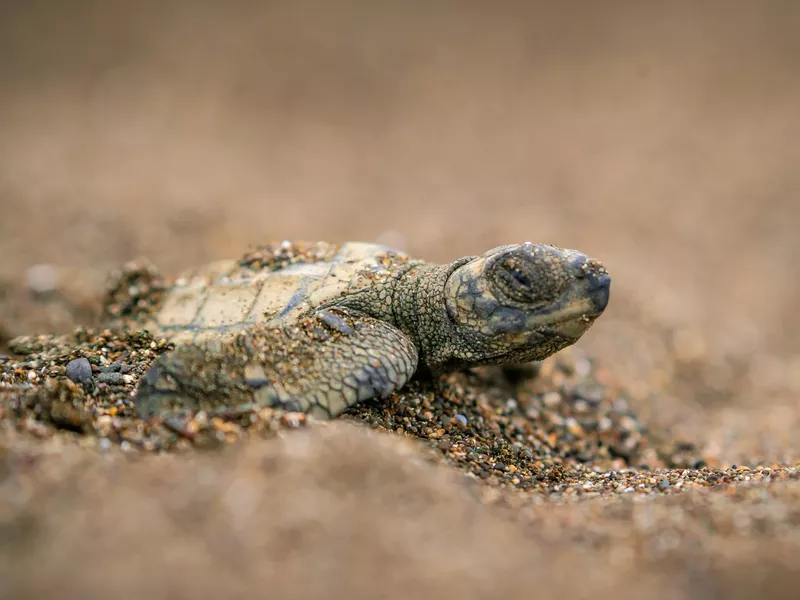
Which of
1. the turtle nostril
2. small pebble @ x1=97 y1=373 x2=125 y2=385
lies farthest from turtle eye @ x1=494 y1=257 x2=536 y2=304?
small pebble @ x1=97 y1=373 x2=125 y2=385

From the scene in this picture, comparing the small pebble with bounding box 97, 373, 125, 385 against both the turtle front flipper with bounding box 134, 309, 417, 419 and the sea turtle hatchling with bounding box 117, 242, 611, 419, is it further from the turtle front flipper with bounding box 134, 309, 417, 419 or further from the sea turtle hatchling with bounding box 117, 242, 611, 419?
the turtle front flipper with bounding box 134, 309, 417, 419

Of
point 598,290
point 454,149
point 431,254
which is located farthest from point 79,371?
point 454,149

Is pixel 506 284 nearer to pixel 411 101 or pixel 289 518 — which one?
pixel 289 518

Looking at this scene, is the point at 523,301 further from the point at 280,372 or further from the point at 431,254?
the point at 431,254

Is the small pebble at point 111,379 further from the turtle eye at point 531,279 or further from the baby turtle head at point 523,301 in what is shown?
the turtle eye at point 531,279

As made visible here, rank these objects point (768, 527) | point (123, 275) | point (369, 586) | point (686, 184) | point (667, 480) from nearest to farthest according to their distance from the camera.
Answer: point (369, 586)
point (768, 527)
point (667, 480)
point (123, 275)
point (686, 184)

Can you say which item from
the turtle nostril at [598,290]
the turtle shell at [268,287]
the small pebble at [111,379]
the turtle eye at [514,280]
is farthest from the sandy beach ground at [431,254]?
the turtle nostril at [598,290]

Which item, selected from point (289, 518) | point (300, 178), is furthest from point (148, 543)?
point (300, 178)
